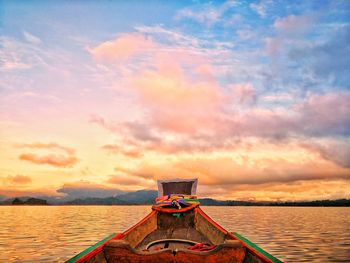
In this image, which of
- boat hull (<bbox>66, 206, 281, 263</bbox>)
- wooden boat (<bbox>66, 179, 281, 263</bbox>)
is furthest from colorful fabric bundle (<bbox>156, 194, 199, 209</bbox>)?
boat hull (<bbox>66, 206, 281, 263</bbox>)

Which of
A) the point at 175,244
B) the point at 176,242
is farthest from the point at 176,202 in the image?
the point at 175,244

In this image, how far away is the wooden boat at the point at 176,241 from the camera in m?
5.56

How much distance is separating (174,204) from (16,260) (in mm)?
6983

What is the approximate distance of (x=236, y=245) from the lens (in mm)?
5496

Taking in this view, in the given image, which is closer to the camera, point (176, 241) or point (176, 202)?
point (176, 241)

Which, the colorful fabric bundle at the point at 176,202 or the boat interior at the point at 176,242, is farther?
the colorful fabric bundle at the point at 176,202

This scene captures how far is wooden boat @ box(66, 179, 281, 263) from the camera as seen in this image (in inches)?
219

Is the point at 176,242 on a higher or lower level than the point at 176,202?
lower

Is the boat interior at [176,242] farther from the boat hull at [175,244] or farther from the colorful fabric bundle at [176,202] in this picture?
the colorful fabric bundle at [176,202]

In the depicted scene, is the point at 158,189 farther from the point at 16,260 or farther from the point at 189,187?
the point at 16,260

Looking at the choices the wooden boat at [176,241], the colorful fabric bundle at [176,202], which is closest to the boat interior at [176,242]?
the wooden boat at [176,241]

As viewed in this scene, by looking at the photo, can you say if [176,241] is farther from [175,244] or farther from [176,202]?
[176,202]

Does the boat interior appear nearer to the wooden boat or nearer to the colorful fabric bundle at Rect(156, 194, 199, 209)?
the wooden boat

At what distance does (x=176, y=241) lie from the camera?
10.5 meters
